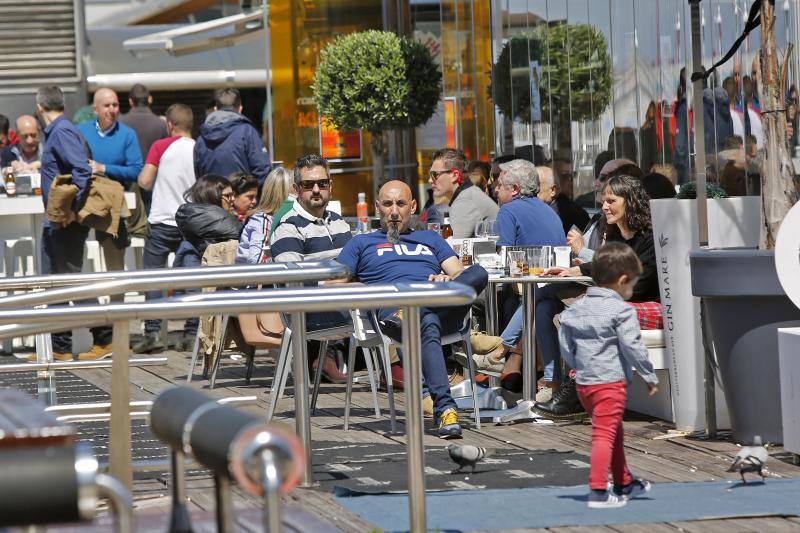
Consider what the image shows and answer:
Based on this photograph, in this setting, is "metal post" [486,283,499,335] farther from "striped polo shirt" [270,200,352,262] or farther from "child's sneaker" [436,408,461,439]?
"child's sneaker" [436,408,461,439]

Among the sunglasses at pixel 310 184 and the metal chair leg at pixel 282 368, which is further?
the sunglasses at pixel 310 184

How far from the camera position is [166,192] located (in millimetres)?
10867

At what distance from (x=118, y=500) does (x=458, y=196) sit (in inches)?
281

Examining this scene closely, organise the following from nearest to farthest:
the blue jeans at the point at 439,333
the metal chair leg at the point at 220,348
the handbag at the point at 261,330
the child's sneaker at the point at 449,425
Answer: the child's sneaker at the point at 449,425, the blue jeans at the point at 439,333, the handbag at the point at 261,330, the metal chair leg at the point at 220,348

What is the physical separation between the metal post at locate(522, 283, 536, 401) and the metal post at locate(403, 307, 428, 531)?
3356 millimetres

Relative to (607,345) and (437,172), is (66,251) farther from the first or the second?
(607,345)

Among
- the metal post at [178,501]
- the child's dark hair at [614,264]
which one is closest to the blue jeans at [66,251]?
the child's dark hair at [614,264]

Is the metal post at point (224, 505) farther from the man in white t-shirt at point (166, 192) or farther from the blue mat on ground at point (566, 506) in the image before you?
the man in white t-shirt at point (166, 192)

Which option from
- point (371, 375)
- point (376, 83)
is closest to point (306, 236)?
point (371, 375)

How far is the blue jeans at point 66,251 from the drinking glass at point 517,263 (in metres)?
3.82

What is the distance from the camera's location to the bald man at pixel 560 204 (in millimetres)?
9109

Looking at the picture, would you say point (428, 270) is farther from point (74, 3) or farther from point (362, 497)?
point (74, 3)

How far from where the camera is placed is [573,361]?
17.5ft

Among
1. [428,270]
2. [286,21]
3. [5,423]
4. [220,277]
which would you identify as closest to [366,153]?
[286,21]
